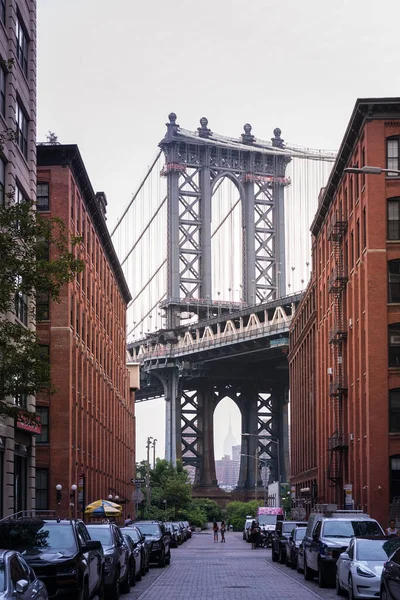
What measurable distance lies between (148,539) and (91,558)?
2212cm

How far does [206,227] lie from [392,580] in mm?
136887

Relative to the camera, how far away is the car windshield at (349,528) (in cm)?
3312

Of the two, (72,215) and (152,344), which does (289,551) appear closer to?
(72,215)

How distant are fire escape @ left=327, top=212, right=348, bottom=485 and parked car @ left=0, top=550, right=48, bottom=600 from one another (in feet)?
174

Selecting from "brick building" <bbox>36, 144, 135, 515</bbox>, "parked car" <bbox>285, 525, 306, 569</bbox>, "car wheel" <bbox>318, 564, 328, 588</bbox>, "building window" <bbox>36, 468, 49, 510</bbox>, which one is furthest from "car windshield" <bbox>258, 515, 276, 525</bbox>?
"car wheel" <bbox>318, 564, 328, 588</bbox>

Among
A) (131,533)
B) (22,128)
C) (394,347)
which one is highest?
(22,128)

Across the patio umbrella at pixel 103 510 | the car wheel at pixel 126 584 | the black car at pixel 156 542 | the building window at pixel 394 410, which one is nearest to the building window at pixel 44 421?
the patio umbrella at pixel 103 510

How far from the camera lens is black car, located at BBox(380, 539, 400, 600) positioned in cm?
1831

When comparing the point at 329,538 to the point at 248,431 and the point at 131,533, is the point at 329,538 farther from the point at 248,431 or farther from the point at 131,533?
the point at 248,431

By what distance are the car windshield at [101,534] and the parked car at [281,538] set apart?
18.9m

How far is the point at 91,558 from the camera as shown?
74.9 ft

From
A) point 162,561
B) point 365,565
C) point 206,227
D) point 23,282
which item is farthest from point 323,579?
point 206,227

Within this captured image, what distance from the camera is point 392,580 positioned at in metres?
18.7

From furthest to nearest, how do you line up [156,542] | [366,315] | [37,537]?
[366,315] → [156,542] → [37,537]
